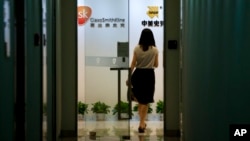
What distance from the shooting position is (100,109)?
761cm

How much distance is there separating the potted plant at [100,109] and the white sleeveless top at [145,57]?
39.8 inches

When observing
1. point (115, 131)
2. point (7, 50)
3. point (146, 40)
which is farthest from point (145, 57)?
point (7, 50)

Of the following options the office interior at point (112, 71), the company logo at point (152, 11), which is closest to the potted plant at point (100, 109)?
the office interior at point (112, 71)

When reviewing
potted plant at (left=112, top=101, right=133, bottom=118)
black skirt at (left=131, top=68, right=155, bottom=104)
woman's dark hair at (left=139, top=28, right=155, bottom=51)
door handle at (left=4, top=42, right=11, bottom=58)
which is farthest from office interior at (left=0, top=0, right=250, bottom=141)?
woman's dark hair at (left=139, top=28, right=155, bottom=51)

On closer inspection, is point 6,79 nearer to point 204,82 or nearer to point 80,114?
point 204,82

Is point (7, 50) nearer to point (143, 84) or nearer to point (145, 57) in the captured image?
point (145, 57)

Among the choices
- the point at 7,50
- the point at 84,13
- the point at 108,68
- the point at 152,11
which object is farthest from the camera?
the point at 152,11

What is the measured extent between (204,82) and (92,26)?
385 centimetres

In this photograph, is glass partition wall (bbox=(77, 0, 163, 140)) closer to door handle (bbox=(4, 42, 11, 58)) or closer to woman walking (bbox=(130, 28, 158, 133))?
woman walking (bbox=(130, 28, 158, 133))

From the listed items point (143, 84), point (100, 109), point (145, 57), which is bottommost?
point (100, 109)

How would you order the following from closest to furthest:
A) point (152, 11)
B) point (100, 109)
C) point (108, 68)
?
point (108, 68) → point (100, 109) → point (152, 11)

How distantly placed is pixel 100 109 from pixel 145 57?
137cm

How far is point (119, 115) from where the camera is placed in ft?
24.6

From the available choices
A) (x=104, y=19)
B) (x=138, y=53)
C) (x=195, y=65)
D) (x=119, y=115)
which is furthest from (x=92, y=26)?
(x=195, y=65)
